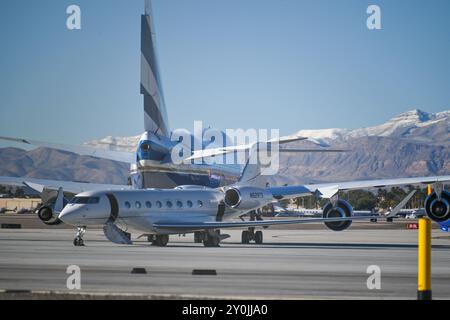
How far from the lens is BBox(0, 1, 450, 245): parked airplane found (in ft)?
136

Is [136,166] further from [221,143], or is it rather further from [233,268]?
[233,268]

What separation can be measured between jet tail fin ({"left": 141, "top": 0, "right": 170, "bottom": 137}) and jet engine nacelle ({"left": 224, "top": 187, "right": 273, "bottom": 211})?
18792 mm

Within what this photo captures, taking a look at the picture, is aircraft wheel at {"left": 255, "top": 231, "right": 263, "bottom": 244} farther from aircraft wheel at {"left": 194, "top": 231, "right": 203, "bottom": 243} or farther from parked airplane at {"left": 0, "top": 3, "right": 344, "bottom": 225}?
parked airplane at {"left": 0, "top": 3, "right": 344, "bottom": 225}

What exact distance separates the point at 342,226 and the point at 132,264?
2012 cm

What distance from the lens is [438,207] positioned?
3934cm

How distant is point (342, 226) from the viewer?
45531 mm

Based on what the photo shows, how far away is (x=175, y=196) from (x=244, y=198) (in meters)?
3.85

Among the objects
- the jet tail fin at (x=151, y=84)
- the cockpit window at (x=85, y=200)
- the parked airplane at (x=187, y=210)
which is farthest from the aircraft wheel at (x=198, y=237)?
the jet tail fin at (x=151, y=84)

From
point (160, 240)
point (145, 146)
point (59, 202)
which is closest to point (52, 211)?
point (59, 202)

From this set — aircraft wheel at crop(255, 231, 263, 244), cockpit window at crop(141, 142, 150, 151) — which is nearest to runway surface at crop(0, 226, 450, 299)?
aircraft wheel at crop(255, 231, 263, 244)

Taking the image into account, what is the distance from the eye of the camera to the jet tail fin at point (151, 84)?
66.0 m

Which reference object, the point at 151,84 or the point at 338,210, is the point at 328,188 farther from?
the point at 151,84

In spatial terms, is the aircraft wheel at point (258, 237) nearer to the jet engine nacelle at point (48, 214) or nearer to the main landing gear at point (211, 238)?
the main landing gear at point (211, 238)
